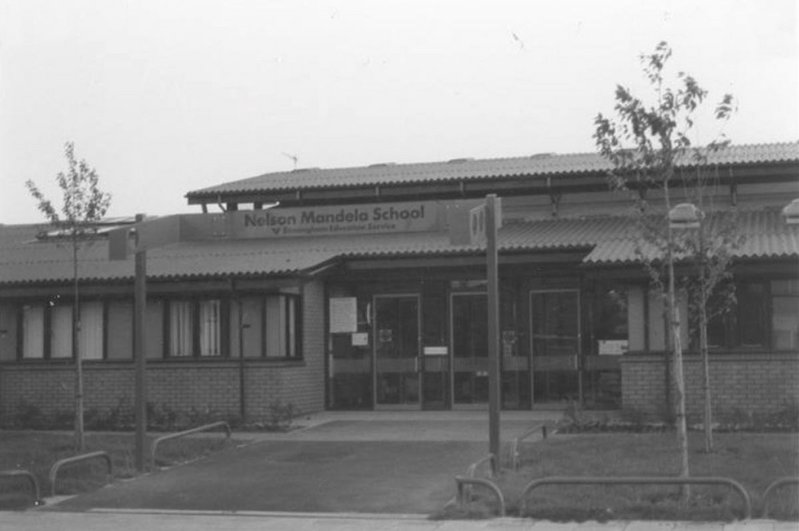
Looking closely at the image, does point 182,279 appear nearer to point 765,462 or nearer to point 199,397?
point 199,397

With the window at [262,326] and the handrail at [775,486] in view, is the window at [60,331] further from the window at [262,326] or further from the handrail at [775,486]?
the handrail at [775,486]

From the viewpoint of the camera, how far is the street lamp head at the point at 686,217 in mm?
13977

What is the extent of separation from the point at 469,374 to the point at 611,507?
1154cm

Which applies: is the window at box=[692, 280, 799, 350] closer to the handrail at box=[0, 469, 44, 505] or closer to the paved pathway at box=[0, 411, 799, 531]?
the paved pathway at box=[0, 411, 799, 531]

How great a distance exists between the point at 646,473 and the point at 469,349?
31.9ft

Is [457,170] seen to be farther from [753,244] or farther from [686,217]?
[686,217]

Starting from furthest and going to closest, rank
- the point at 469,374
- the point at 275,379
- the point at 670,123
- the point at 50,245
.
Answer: the point at 50,245, the point at 469,374, the point at 275,379, the point at 670,123

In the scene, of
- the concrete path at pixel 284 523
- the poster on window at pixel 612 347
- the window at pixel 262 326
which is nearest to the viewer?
the concrete path at pixel 284 523

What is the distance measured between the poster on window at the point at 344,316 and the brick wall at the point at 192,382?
26cm

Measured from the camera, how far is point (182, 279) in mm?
22516

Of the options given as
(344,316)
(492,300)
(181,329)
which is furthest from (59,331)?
(492,300)

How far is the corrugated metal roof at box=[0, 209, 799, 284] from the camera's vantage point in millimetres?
21344

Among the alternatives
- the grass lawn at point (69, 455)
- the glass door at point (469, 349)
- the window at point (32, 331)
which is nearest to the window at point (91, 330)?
the window at point (32, 331)

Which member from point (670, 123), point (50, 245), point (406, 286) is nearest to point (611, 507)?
point (670, 123)
